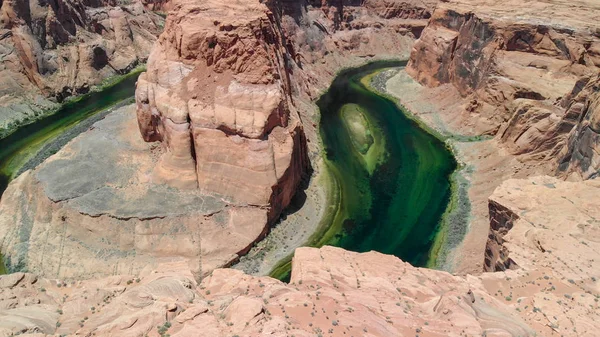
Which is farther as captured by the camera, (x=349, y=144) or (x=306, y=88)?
(x=306, y=88)

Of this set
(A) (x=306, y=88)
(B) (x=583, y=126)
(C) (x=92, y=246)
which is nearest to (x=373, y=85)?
(A) (x=306, y=88)

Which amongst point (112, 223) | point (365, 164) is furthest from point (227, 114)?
point (365, 164)

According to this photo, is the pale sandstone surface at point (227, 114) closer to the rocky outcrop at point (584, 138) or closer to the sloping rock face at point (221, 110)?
the sloping rock face at point (221, 110)

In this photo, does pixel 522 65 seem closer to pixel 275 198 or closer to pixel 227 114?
pixel 275 198

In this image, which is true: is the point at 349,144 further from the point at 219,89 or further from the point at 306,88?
the point at 219,89

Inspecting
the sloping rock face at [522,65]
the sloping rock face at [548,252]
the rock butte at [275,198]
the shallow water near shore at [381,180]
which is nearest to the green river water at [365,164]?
the shallow water near shore at [381,180]

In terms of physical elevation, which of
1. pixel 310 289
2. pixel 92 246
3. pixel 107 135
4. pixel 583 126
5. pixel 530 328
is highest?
pixel 583 126
